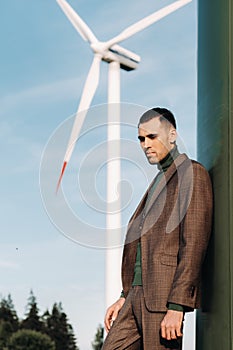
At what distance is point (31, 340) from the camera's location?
122ft

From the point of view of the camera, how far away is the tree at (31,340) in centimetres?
3692

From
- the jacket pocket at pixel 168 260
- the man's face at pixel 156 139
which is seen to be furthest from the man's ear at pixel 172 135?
the jacket pocket at pixel 168 260

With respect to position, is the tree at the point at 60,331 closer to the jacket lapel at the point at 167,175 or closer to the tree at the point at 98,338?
the tree at the point at 98,338

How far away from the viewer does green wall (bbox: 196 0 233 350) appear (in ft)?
14.4

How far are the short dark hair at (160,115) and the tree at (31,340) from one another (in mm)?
33070

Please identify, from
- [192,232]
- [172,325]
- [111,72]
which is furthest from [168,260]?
[111,72]

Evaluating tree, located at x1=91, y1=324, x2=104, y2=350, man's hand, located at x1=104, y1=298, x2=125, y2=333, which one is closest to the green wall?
man's hand, located at x1=104, y1=298, x2=125, y2=333

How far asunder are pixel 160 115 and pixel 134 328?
44.8 inches

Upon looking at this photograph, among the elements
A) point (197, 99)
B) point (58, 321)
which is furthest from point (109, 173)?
point (58, 321)

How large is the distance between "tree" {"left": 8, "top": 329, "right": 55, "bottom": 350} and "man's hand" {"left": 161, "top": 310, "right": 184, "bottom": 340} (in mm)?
33328

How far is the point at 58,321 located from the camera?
124ft

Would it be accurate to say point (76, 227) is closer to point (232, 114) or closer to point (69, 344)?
point (232, 114)

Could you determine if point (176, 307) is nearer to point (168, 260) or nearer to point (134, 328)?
point (168, 260)

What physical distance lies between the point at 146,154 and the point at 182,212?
1.38 feet
